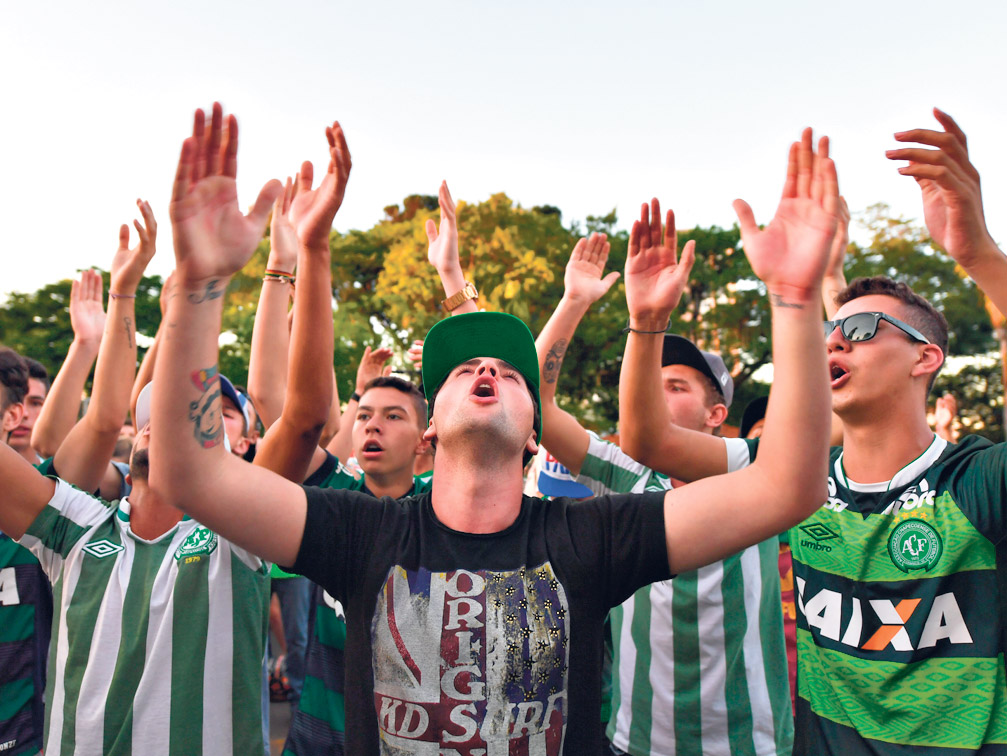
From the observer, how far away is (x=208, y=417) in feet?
6.42

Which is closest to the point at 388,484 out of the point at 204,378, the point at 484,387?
the point at 484,387

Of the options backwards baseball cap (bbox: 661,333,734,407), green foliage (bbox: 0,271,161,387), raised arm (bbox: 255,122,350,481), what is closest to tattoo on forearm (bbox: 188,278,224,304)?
raised arm (bbox: 255,122,350,481)

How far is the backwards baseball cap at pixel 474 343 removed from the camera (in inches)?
100

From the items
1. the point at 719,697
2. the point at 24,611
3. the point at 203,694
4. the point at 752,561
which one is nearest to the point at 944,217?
the point at 752,561

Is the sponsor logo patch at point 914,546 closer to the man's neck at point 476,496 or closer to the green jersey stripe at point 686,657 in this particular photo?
the green jersey stripe at point 686,657

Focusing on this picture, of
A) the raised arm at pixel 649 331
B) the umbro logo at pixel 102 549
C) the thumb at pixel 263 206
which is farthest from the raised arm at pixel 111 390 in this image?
the raised arm at pixel 649 331

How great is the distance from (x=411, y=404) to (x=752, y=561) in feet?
7.14

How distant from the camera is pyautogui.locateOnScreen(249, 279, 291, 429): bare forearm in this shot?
3.28 meters

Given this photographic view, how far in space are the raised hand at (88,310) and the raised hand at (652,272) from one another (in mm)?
3124

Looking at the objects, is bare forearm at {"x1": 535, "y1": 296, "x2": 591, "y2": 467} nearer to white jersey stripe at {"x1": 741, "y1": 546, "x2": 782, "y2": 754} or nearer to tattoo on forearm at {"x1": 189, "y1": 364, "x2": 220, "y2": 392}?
white jersey stripe at {"x1": 741, "y1": 546, "x2": 782, "y2": 754}

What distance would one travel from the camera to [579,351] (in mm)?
28797

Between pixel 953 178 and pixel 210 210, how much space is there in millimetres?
2357

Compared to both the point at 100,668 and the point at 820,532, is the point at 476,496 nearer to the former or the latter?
the point at 820,532

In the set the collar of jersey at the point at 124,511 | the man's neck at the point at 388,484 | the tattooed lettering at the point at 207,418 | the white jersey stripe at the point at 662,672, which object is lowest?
the white jersey stripe at the point at 662,672
